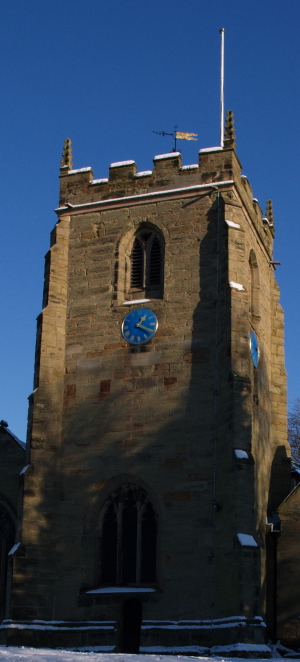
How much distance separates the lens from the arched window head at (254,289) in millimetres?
29761

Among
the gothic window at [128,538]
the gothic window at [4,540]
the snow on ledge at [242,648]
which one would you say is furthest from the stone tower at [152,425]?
the gothic window at [4,540]

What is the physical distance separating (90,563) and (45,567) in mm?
1083

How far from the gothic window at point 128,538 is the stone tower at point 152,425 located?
34 millimetres

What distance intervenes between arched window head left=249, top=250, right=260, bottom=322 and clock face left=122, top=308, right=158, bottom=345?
313 centimetres

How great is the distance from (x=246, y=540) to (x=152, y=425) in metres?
4.02

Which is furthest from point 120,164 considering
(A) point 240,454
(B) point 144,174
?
(A) point 240,454

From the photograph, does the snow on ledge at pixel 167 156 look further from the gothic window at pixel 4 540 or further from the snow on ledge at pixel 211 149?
the gothic window at pixel 4 540

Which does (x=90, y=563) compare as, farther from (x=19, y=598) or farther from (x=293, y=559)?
(x=293, y=559)

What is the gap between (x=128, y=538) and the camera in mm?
26203

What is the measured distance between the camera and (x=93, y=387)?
2777 cm

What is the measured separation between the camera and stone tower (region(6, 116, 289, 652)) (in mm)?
25062

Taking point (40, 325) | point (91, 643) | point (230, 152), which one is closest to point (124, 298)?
point (40, 325)

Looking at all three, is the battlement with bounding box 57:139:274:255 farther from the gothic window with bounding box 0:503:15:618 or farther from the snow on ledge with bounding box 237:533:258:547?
the snow on ledge with bounding box 237:533:258:547

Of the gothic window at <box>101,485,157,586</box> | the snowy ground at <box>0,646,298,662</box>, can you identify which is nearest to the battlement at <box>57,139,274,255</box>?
the gothic window at <box>101,485,157,586</box>
